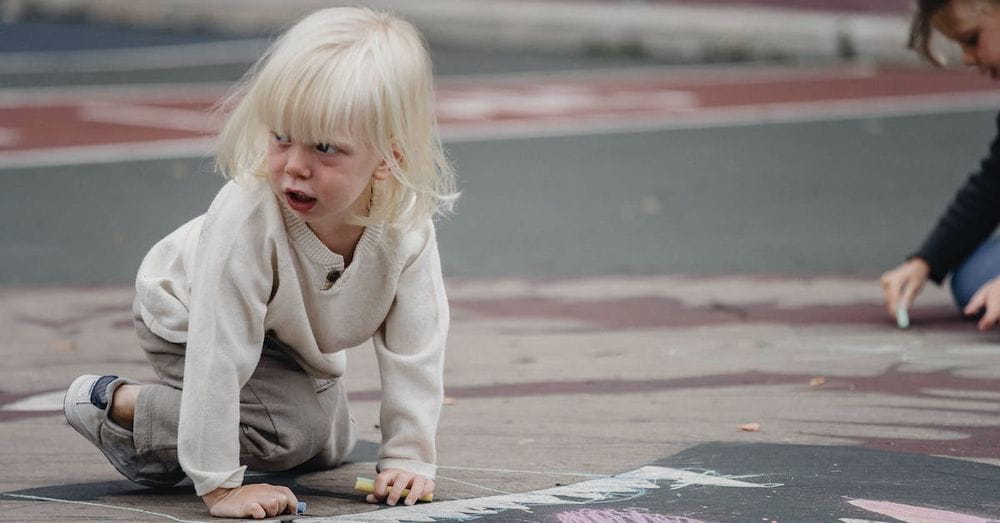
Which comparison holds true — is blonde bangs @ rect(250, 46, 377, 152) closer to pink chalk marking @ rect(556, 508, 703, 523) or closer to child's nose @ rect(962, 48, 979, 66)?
pink chalk marking @ rect(556, 508, 703, 523)

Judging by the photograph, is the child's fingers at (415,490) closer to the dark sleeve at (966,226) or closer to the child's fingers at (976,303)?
the child's fingers at (976,303)

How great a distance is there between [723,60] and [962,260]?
10.2m

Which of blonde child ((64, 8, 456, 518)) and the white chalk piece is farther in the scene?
the white chalk piece

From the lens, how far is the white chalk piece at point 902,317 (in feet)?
14.6

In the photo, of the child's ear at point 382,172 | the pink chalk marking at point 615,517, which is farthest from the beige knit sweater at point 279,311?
the pink chalk marking at point 615,517

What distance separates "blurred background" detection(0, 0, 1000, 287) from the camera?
6289 mm

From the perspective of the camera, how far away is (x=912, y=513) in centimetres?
259

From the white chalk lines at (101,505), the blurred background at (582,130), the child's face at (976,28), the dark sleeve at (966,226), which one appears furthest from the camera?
the blurred background at (582,130)

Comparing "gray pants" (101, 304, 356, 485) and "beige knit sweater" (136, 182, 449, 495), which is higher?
"beige knit sweater" (136, 182, 449, 495)

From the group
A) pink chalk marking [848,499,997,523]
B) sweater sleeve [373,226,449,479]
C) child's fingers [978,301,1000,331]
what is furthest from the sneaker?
child's fingers [978,301,1000,331]

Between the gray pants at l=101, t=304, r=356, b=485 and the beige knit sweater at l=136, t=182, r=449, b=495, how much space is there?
0.05m

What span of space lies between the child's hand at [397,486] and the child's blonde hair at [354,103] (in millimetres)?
460

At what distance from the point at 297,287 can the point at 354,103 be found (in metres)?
0.35

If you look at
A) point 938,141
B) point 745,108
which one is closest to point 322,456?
point 938,141
